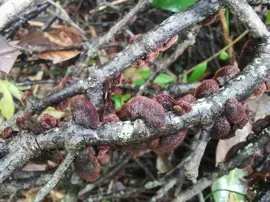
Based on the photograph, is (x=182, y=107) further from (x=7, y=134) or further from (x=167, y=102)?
(x=7, y=134)

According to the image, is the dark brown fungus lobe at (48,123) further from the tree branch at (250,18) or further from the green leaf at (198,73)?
the green leaf at (198,73)

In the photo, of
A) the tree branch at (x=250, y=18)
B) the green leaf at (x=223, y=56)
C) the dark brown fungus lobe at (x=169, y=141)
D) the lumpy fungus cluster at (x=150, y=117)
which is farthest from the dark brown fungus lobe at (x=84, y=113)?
the green leaf at (x=223, y=56)

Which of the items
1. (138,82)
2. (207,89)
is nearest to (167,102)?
(207,89)

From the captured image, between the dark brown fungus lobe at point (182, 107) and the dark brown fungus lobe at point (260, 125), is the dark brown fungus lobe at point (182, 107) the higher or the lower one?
the higher one

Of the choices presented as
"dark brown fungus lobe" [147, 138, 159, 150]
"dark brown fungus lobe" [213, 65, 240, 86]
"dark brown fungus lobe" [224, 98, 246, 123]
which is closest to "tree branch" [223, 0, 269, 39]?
"dark brown fungus lobe" [213, 65, 240, 86]

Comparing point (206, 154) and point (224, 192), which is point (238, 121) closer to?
point (224, 192)

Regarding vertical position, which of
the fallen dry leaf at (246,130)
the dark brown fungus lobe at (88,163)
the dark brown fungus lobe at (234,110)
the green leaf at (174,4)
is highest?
the green leaf at (174,4)

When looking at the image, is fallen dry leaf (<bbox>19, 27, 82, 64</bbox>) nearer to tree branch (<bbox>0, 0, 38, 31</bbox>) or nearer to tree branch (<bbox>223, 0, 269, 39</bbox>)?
tree branch (<bbox>0, 0, 38, 31</bbox>)
